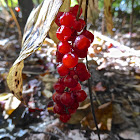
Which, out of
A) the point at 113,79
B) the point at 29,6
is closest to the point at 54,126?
the point at 113,79

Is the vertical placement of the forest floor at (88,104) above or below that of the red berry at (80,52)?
below

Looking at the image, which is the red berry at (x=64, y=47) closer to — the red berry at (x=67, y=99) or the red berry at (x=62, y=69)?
the red berry at (x=62, y=69)

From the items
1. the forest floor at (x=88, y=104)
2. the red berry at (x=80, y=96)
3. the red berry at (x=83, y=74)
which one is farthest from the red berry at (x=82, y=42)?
the forest floor at (x=88, y=104)

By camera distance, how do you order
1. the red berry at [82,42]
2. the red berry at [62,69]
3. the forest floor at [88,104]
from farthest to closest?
1. the forest floor at [88,104]
2. the red berry at [62,69]
3. the red berry at [82,42]

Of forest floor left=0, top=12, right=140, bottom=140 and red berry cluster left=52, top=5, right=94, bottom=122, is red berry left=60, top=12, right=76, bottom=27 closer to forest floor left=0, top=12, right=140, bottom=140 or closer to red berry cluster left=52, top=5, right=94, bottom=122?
red berry cluster left=52, top=5, right=94, bottom=122

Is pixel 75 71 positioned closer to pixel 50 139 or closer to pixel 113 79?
pixel 50 139
